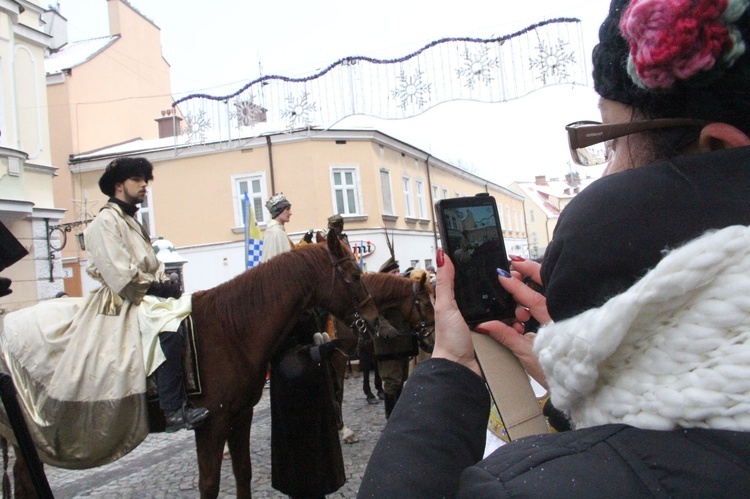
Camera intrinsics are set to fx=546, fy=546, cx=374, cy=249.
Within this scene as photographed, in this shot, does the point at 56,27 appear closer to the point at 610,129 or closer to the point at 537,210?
the point at 610,129

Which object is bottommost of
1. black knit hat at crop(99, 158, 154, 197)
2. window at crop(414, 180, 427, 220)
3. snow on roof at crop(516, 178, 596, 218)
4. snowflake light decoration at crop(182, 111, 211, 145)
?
black knit hat at crop(99, 158, 154, 197)

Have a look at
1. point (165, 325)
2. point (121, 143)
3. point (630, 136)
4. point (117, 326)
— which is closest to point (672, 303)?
point (630, 136)

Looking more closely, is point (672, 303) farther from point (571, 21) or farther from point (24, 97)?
point (24, 97)

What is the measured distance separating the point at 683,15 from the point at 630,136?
21 centimetres

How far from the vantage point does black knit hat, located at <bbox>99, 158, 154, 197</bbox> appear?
4156 millimetres

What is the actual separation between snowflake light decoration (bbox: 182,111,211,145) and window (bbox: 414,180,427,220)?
19.6 meters

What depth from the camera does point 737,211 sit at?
69 centimetres

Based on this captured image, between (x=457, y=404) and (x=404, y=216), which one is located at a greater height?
(x=404, y=216)

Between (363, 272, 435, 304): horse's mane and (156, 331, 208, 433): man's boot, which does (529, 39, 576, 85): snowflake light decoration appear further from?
(156, 331, 208, 433): man's boot

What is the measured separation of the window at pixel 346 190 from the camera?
21.4 metres

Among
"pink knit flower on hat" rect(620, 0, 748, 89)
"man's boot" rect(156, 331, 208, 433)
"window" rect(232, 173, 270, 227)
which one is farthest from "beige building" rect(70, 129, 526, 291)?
"pink knit flower on hat" rect(620, 0, 748, 89)

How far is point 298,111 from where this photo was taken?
22.0 feet

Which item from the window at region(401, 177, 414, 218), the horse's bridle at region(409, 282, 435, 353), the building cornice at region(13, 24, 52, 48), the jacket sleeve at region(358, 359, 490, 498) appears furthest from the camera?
the window at region(401, 177, 414, 218)

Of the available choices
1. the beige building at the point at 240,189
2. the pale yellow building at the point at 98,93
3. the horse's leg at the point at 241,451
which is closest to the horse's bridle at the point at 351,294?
the horse's leg at the point at 241,451
